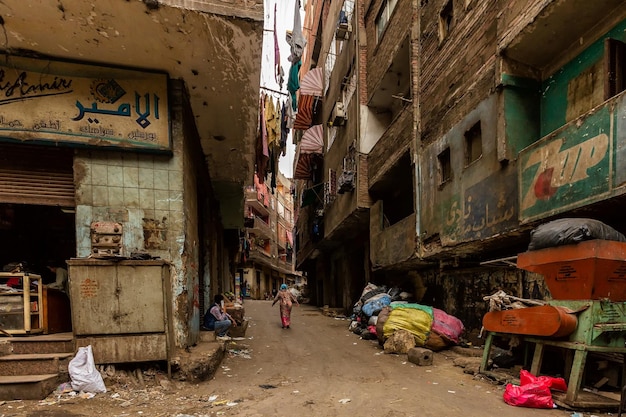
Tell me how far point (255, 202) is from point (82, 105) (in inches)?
1158

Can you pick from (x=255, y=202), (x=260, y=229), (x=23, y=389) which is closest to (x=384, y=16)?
(x=23, y=389)

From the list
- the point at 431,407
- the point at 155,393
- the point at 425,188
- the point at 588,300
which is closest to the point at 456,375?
the point at 431,407

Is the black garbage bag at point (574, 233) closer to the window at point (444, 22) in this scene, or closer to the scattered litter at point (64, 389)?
the scattered litter at point (64, 389)

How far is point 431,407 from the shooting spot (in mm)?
4086

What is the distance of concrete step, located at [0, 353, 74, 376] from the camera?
4.45 meters

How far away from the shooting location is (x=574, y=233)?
401 centimetres

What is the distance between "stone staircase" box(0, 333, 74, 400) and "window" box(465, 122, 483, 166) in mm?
7460

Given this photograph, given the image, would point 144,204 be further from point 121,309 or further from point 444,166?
point 444,166

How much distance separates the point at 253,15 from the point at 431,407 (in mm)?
5034

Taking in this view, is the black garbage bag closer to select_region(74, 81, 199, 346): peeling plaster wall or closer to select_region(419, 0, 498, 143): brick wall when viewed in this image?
select_region(419, 0, 498, 143): brick wall

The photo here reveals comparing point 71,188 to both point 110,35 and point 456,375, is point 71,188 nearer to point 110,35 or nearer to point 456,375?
point 110,35

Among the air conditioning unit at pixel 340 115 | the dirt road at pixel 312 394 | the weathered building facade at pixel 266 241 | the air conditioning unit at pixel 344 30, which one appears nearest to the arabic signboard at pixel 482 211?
the dirt road at pixel 312 394

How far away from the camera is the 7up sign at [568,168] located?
177 inches

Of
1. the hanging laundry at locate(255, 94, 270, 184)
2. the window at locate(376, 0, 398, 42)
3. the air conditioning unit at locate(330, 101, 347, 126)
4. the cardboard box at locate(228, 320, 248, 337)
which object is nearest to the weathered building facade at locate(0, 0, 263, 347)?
the cardboard box at locate(228, 320, 248, 337)
